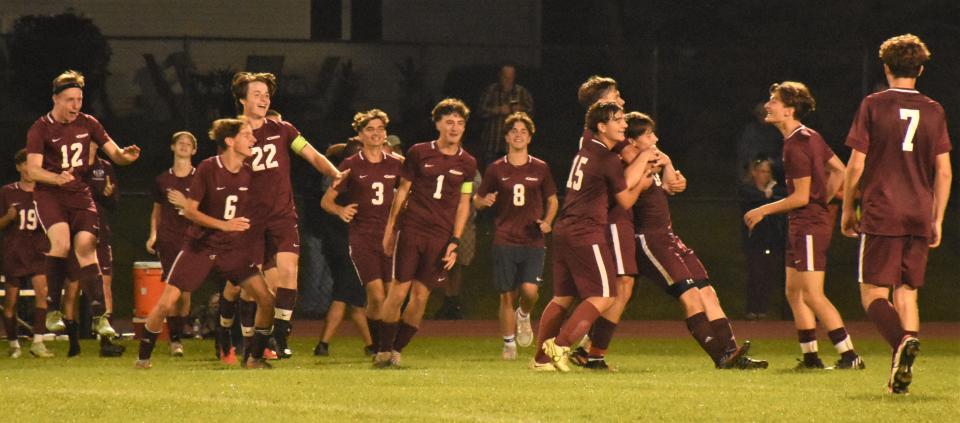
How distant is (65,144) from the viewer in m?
13.0

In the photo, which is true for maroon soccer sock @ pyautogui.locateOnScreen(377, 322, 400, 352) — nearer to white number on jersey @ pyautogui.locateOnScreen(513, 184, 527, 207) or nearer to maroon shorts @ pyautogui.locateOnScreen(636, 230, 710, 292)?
maroon shorts @ pyautogui.locateOnScreen(636, 230, 710, 292)

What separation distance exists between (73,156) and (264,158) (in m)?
1.96

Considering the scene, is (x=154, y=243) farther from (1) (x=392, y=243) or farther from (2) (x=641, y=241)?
(2) (x=641, y=241)

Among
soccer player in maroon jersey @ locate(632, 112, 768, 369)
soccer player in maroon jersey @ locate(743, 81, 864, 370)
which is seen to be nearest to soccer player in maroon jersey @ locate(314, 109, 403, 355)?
soccer player in maroon jersey @ locate(632, 112, 768, 369)

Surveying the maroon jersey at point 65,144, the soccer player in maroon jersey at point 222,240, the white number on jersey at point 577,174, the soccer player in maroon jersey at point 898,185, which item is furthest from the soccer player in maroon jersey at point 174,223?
the soccer player in maroon jersey at point 898,185

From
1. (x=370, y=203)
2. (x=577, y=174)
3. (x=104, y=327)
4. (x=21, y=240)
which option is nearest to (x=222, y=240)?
(x=370, y=203)

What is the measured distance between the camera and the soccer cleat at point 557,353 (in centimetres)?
1069

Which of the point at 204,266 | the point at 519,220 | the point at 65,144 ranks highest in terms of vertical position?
the point at 65,144

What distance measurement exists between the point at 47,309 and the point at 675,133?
34.9 feet

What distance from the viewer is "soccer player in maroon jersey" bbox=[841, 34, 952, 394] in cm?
886

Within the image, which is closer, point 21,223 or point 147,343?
point 147,343

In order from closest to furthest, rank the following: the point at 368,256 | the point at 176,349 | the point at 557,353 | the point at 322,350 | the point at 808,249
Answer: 1. the point at 557,353
2. the point at 808,249
3. the point at 368,256
4. the point at 176,349
5. the point at 322,350

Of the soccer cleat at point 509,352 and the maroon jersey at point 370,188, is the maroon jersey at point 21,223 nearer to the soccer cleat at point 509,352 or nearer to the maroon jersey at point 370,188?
the maroon jersey at point 370,188

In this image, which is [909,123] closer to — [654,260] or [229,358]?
[654,260]
